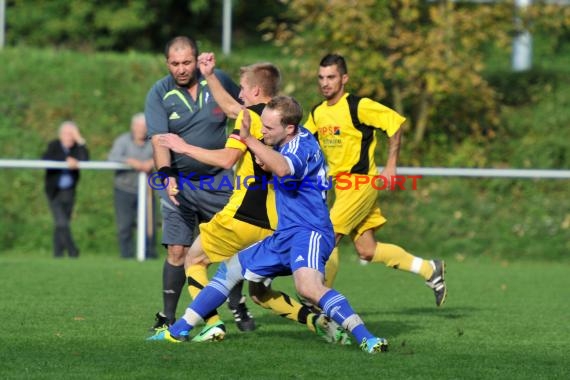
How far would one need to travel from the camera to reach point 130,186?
1622 cm

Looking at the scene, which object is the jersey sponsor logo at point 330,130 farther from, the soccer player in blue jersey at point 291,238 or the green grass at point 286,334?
the soccer player in blue jersey at point 291,238

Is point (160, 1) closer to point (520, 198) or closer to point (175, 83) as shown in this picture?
point (520, 198)

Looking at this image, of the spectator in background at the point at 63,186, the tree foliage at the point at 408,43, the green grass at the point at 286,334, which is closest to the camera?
the green grass at the point at 286,334

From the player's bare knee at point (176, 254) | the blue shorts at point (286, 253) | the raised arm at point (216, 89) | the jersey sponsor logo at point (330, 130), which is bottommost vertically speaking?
the player's bare knee at point (176, 254)

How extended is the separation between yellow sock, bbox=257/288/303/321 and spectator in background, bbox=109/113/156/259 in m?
7.89

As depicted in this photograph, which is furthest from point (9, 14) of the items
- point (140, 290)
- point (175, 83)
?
point (175, 83)

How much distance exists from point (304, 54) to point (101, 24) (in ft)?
21.1

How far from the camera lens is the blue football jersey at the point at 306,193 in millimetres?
7137

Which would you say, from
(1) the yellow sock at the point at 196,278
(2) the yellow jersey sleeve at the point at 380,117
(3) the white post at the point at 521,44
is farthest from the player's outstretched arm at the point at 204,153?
(3) the white post at the point at 521,44

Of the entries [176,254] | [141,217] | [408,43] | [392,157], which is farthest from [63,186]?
[176,254]

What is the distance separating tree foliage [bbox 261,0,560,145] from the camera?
724 inches

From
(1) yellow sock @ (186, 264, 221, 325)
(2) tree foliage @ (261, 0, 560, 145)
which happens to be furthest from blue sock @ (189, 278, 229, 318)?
(2) tree foliage @ (261, 0, 560, 145)

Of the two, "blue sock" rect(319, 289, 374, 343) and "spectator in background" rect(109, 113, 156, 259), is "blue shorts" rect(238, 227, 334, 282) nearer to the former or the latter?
"blue sock" rect(319, 289, 374, 343)

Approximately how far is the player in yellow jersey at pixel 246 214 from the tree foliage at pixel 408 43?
34.5 feet
